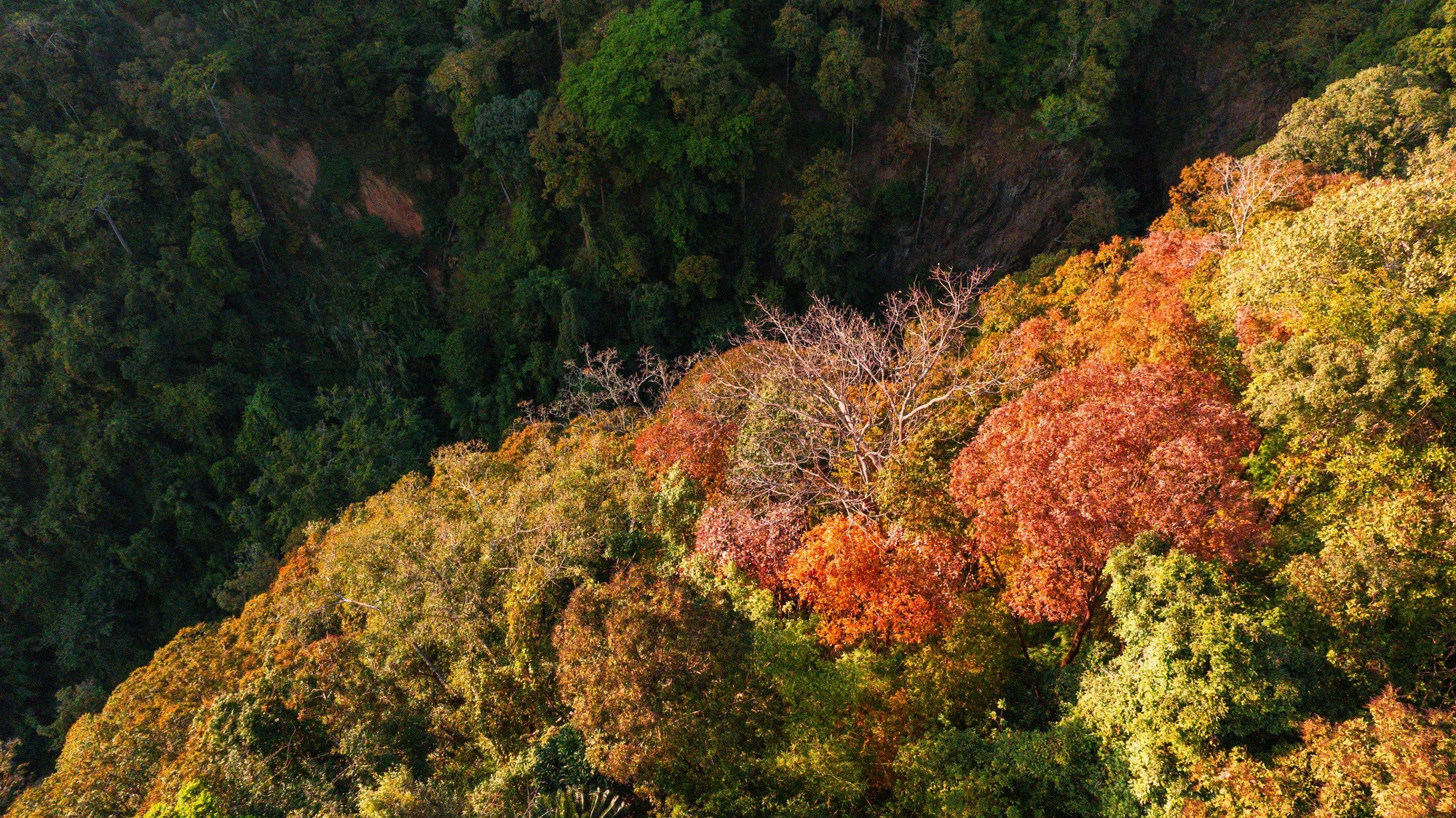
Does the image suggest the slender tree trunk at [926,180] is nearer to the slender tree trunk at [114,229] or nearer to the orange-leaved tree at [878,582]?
the orange-leaved tree at [878,582]

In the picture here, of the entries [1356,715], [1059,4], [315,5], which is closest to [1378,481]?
[1356,715]

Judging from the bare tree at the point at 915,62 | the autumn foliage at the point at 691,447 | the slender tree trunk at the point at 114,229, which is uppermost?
the slender tree trunk at the point at 114,229

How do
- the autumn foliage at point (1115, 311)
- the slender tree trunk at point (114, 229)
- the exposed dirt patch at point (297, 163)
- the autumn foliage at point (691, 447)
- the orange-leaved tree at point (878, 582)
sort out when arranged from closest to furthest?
the orange-leaved tree at point (878, 582) < the autumn foliage at point (1115, 311) < the autumn foliage at point (691, 447) < the slender tree trunk at point (114, 229) < the exposed dirt patch at point (297, 163)

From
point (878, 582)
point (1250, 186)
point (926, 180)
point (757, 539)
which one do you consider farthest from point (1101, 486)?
point (926, 180)

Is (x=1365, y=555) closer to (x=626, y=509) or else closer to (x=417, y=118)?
(x=626, y=509)

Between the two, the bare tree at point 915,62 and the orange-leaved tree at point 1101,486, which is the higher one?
the bare tree at point 915,62

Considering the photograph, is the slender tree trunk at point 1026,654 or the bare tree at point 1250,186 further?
the bare tree at point 1250,186

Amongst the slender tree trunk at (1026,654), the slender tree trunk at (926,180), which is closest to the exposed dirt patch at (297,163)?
the slender tree trunk at (926,180)
